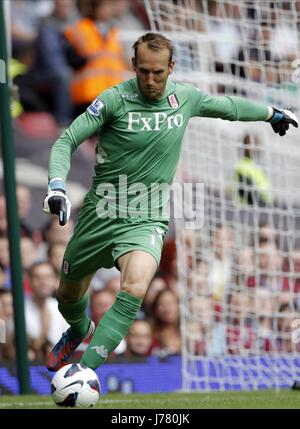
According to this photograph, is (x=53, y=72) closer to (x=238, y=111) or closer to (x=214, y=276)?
(x=214, y=276)

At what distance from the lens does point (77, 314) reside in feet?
28.2

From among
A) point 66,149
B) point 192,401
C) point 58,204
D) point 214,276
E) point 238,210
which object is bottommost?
point 192,401

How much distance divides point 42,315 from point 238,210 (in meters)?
2.39

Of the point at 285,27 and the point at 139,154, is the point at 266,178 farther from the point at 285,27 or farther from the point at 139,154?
the point at 139,154

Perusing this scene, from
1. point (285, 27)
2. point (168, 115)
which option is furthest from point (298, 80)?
point (168, 115)

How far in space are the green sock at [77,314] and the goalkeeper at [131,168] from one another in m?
→ 0.10

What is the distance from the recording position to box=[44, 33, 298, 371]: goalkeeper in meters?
7.31

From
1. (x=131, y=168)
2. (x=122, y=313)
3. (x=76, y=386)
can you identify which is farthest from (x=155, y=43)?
(x=76, y=386)

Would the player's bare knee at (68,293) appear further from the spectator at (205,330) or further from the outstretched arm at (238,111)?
the spectator at (205,330)

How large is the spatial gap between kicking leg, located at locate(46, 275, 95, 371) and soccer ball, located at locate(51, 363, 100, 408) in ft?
4.30

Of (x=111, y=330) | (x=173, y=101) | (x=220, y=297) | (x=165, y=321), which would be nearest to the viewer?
(x=111, y=330)

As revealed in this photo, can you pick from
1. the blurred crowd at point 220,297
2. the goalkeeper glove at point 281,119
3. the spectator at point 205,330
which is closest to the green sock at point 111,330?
the goalkeeper glove at point 281,119

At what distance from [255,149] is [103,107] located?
4748mm

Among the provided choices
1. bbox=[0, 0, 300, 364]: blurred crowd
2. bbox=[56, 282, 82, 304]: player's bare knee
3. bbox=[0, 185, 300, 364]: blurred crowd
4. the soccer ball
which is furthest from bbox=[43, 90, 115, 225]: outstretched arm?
bbox=[0, 185, 300, 364]: blurred crowd
